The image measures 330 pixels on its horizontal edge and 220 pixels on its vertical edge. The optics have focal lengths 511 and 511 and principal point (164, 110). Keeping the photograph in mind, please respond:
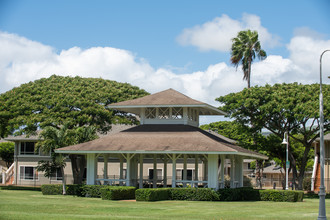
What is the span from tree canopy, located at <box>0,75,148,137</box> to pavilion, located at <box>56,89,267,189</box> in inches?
268

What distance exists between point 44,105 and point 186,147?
17759 millimetres

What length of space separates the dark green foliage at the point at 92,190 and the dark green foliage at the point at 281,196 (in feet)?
36.2

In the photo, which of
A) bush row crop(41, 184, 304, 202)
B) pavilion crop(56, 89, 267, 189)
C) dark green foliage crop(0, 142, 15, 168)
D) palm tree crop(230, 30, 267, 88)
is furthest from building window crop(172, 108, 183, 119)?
dark green foliage crop(0, 142, 15, 168)

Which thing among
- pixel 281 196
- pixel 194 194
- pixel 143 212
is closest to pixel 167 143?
pixel 194 194

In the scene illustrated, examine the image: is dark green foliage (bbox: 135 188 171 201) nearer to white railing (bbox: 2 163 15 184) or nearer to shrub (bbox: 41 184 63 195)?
shrub (bbox: 41 184 63 195)

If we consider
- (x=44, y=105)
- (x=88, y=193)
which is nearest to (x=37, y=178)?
(x=44, y=105)

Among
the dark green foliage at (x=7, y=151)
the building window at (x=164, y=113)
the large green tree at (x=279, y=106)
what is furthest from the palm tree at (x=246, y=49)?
the dark green foliage at (x=7, y=151)

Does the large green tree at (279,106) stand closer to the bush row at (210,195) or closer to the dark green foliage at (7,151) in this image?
the bush row at (210,195)

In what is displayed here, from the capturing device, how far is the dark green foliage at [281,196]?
33.7 metres

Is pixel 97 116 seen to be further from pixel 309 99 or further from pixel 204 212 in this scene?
pixel 204 212

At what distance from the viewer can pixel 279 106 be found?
4269 centimetres

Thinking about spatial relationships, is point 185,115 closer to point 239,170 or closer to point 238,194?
point 239,170

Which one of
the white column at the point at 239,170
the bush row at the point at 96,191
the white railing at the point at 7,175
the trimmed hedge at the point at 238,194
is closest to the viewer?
the bush row at the point at 96,191

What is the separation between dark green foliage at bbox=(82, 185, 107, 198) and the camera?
34750mm
